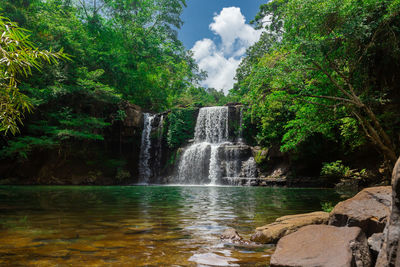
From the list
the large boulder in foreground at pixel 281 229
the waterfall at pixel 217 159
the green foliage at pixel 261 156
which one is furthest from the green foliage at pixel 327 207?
the green foliage at pixel 261 156

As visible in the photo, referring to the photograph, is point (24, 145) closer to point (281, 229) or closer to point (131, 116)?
point (131, 116)

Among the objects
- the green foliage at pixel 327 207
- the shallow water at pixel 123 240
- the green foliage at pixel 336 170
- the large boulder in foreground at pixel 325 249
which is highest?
the green foliage at pixel 336 170

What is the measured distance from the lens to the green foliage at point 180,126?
81.0 feet

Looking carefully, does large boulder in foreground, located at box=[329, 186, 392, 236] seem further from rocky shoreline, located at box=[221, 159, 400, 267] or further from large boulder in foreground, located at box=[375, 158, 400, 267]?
large boulder in foreground, located at box=[375, 158, 400, 267]

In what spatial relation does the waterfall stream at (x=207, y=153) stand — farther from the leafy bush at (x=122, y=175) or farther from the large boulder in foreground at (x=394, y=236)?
the large boulder in foreground at (x=394, y=236)

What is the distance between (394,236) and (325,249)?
681mm

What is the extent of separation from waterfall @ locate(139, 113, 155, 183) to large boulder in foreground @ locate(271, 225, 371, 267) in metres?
22.3

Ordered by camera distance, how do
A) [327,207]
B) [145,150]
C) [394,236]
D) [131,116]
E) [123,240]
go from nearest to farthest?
[394,236]
[123,240]
[327,207]
[131,116]
[145,150]

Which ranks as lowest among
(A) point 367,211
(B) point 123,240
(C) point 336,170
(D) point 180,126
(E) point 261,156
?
(B) point 123,240

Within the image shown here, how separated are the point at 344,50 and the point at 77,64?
20.5 meters

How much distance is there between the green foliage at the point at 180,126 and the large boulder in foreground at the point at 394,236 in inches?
901

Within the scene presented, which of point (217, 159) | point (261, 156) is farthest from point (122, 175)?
point (261, 156)

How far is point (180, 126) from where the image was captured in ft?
82.1

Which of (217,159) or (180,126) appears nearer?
(217,159)
